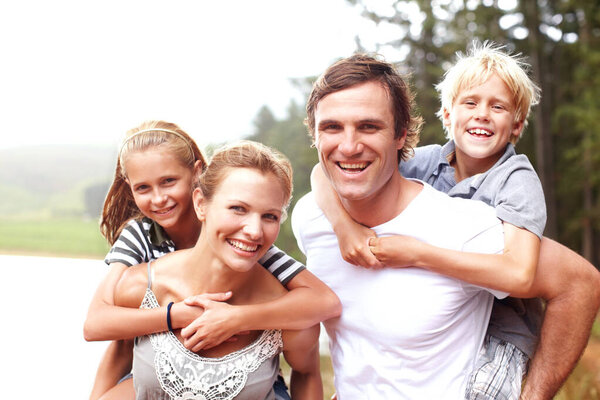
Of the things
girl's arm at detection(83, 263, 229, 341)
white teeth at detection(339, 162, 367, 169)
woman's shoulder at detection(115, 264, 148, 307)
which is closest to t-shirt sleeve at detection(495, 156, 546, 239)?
white teeth at detection(339, 162, 367, 169)

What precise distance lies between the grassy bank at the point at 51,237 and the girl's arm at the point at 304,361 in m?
20.1

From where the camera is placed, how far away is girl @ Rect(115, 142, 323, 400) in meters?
2.04

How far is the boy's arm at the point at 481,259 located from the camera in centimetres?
209

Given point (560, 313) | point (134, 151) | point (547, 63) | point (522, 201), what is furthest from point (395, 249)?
point (547, 63)

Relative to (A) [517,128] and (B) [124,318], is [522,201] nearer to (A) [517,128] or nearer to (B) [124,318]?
(A) [517,128]

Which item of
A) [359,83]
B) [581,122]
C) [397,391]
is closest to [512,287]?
[397,391]

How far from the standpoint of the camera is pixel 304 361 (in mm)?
2297

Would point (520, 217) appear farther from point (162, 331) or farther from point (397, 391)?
point (162, 331)

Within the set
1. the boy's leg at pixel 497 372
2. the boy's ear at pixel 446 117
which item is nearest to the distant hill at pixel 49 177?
the boy's ear at pixel 446 117

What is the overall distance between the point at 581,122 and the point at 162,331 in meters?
11.5

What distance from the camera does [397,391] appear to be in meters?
2.32

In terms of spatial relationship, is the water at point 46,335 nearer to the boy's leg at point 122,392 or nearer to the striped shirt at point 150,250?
the striped shirt at point 150,250

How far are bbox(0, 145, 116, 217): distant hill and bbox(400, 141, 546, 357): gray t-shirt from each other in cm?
2128

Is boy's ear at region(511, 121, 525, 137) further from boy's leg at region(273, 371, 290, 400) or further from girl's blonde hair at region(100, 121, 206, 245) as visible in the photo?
boy's leg at region(273, 371, 290, 400)
